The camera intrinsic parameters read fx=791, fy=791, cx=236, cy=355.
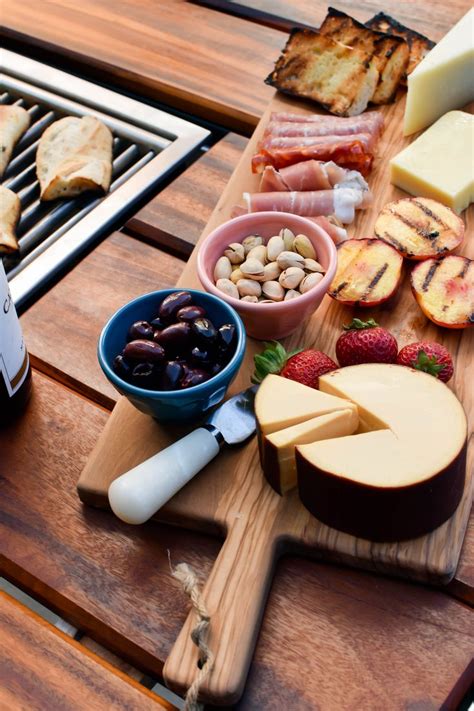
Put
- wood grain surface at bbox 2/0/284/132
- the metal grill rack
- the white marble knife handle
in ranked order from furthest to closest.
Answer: wood grain surface at bbox 2/0/284/132, the metal grill rack, the white marble knife handle

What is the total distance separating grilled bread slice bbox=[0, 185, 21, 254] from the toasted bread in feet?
2.93

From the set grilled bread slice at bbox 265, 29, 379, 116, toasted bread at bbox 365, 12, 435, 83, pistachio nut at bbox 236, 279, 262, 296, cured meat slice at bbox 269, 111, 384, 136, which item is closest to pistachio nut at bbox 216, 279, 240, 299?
pistachio nut at bbox 236, 279, 262, 296

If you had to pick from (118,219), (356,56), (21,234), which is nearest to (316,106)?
(356,56)

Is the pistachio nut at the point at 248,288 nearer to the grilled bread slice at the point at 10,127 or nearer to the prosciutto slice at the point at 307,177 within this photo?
the prosciutto slice at the point at 307,177

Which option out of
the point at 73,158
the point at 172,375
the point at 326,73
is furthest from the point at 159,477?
the point at 326,73

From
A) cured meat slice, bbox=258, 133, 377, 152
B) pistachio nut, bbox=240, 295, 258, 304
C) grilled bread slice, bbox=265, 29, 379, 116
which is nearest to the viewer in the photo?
pistachio nut, bbox=240, 295, 258, 304

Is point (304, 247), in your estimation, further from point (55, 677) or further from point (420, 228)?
point (55, 677)

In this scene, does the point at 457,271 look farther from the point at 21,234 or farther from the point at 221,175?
the point at 21,234

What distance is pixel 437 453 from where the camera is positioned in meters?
Result: 0.97

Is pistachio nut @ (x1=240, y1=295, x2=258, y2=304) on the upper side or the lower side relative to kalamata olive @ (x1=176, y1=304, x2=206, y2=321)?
lower

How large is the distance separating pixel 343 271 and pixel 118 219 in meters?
0.45

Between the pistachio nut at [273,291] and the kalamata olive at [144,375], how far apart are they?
27 cm

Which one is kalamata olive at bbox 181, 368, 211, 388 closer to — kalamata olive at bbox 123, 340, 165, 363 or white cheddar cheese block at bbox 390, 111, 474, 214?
kalamata olive at bbox 123, 340, 165, 363

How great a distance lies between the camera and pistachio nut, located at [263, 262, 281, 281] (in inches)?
49.0
